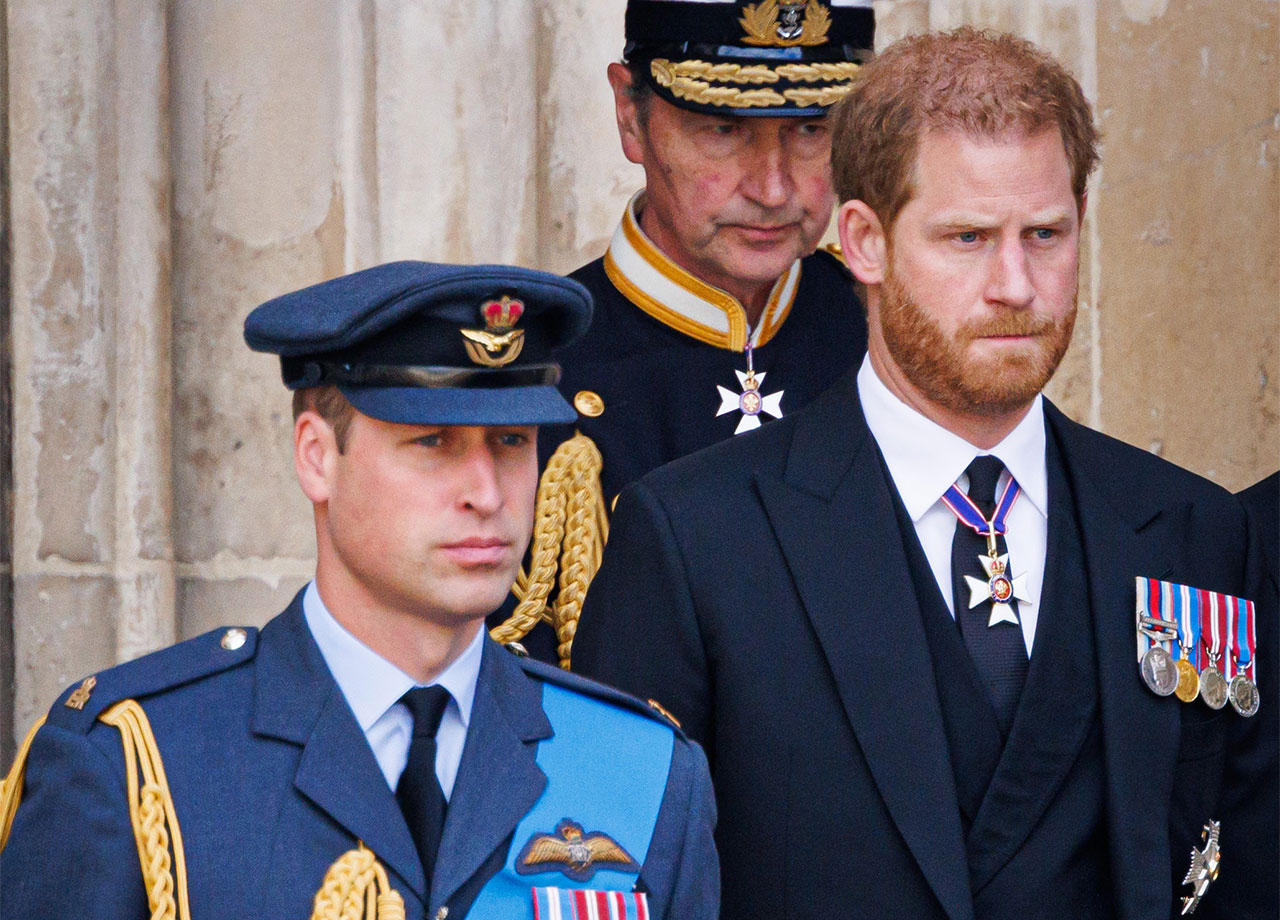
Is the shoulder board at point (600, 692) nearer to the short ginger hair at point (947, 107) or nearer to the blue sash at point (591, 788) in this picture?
the blue sash at point (591, 788)

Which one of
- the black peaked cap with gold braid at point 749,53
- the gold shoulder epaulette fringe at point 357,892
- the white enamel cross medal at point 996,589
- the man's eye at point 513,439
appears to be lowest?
the gold shoulder epaulette fringe at point 357,892

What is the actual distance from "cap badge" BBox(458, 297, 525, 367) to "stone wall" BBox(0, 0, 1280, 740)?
5.36ft

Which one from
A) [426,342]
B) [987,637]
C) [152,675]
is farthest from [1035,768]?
[152,675]

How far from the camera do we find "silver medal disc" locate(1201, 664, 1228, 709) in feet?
9.19

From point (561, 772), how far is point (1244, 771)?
41.7 inches

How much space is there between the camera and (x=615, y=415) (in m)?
3.35

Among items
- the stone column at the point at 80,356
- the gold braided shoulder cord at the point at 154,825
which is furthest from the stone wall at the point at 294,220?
the gold braided shoulder cord at the point at 154,825

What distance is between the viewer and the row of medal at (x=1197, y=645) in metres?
2.78

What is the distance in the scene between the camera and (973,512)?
2787 mm

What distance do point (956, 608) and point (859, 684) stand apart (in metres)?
0.18

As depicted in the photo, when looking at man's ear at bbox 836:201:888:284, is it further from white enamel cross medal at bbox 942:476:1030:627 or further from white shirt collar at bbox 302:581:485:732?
white shirt collar at bbox 302:581:485:732

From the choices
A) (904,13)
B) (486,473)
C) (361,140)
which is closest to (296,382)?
(486,473)

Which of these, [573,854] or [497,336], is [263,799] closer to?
[573,854]

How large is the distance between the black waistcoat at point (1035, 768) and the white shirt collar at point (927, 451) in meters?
0.08
